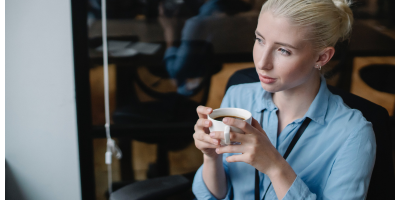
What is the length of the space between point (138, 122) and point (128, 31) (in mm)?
481

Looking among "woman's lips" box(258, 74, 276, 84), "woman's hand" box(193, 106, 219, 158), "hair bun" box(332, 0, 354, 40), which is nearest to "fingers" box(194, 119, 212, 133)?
"woman's hand" box(193, 106, 219, 158)

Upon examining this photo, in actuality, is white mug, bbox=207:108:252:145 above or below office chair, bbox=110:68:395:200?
above

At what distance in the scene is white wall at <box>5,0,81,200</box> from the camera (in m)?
1.42

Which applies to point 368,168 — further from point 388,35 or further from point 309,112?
point 388,35

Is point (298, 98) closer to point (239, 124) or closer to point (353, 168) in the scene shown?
point (353, 168)

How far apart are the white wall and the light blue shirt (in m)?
0.85

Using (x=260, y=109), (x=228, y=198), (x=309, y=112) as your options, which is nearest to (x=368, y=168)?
(x=309, y=112)

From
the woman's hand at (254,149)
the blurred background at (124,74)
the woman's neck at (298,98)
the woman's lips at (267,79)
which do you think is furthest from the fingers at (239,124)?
the blurred background at (124,74)

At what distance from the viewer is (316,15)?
2.87 ft

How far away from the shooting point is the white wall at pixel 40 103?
1.42m

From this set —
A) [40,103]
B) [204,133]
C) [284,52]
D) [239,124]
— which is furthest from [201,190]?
[40,103]

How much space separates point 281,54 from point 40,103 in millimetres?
1203

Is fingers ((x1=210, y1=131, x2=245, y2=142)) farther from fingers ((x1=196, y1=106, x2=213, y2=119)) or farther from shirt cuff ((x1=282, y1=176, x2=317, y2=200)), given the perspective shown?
shirt cuff ((x1=282, y1=176, x2=317, y2=200))

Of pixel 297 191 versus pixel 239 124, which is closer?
pixel 239 124
